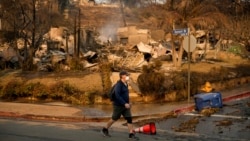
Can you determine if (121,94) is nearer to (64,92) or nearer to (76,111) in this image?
(76,111)

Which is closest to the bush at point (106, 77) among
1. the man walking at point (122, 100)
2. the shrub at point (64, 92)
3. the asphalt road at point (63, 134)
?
the shrub at point (64, 92)

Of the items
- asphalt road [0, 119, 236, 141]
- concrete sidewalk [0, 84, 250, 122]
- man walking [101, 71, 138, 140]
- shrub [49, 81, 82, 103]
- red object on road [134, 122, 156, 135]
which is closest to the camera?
asphalt road [0, 119, 236, 141]

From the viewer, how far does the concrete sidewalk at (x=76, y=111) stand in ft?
50.6

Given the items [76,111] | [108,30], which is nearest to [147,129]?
[76,111]

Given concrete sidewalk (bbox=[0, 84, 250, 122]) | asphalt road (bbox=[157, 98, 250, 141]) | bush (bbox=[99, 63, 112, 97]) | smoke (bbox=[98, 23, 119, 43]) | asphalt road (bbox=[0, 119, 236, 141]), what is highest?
smoke (bbox=[98, 23, 119, 43])

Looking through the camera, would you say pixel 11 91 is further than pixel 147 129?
Yes

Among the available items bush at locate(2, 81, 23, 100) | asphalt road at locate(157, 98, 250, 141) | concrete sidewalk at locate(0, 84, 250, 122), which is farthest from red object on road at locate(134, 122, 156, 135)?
bush at locate(2, 81, 23, 100)

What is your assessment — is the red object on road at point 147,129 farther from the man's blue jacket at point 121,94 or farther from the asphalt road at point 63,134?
the man's blue jacket at point 121,94

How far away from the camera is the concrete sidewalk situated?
15.4 meters

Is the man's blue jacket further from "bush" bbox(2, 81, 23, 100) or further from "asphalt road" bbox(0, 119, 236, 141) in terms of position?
"bush" bbox(2, 81, 23, 100)

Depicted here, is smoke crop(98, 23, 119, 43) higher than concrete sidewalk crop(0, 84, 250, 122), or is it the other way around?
smoke crop(98, 23, 119, 43)

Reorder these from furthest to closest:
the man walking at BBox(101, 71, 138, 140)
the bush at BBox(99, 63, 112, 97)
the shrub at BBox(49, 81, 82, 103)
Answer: the bush at BBox(99, 63, 112, 97) < the shrub at BBox(49, 81, 82, 103) < the man walking at BBox(101, 71, 138, 140)

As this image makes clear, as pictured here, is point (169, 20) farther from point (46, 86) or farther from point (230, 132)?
point (230, 132)

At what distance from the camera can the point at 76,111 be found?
1661 cm
